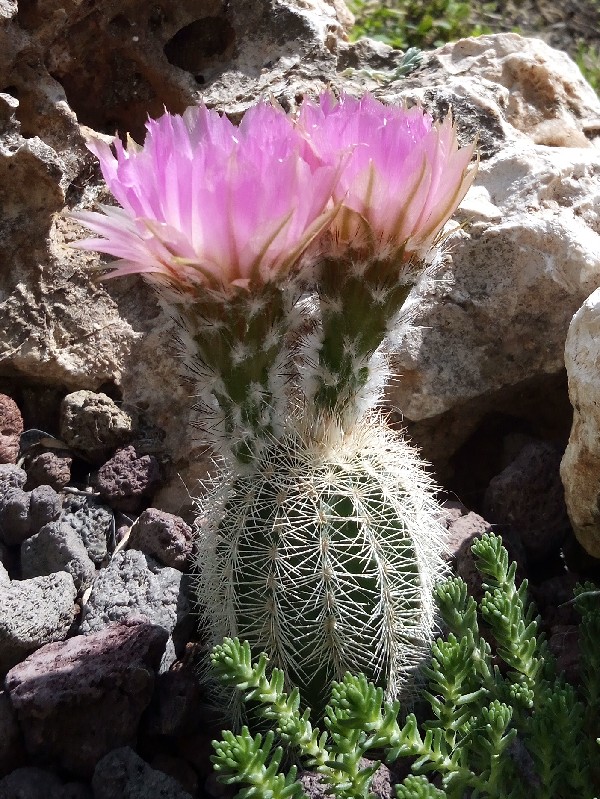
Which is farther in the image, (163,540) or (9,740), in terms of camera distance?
(163,540)

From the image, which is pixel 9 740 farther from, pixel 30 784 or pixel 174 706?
pixel 174 706

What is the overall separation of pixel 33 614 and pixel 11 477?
1.41 feet

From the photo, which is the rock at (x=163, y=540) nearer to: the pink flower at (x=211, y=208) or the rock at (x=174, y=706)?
the rock at (x=174, y=706)

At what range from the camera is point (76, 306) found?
6.84 ft

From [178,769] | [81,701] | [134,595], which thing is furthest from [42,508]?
[178,769]

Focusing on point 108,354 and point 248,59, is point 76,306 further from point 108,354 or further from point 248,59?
point 248,59

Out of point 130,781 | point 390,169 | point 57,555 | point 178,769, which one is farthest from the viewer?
point 57,555

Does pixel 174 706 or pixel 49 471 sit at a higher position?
pixel 49 471

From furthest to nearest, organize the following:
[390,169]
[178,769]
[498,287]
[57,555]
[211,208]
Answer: [498,287], [57,555], [178,769], [390,169], [211,208]

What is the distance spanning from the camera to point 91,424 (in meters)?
2.00

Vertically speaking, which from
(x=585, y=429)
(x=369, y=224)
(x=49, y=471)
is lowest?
(x=49, y=471)

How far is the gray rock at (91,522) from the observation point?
188 centimetres

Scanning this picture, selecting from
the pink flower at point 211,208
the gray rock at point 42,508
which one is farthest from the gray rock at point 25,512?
the pink flower at point 211,208

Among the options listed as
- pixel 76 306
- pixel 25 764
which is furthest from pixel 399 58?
pixel 25 764
